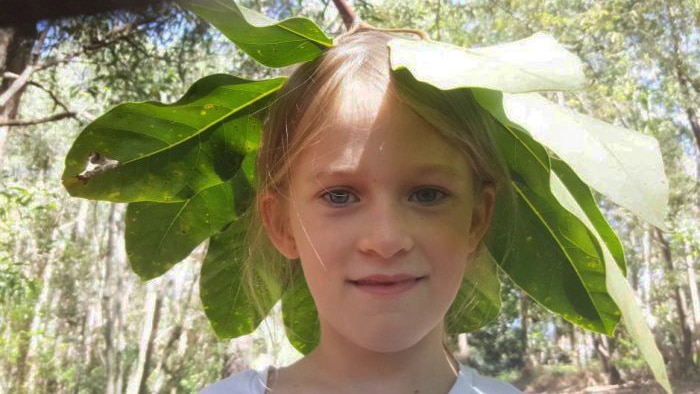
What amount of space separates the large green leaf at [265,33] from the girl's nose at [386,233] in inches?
11.0

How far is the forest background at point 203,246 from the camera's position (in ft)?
15.8

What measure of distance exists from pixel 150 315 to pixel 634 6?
30.6 ft

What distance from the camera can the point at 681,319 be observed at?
520 inches

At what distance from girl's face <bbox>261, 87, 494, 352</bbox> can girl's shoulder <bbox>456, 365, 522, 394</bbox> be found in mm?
184

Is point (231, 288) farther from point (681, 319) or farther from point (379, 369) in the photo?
point (681, 319)

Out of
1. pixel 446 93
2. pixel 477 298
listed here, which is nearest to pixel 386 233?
pixel 446 93

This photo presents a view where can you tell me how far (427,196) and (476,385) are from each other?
0.38m

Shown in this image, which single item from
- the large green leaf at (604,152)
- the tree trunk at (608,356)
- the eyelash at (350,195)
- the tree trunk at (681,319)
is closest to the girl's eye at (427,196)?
the eyelash at (350,195)

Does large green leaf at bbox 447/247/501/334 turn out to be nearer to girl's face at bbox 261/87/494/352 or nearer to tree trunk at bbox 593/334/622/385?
girl's face at bbox 261/87/494/352

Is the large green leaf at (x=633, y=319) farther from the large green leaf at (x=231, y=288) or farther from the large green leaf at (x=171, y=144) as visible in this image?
the large green leaf at (x=231, y=288)

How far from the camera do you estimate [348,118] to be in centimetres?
104

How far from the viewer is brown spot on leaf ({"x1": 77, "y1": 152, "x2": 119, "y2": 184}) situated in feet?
3.62

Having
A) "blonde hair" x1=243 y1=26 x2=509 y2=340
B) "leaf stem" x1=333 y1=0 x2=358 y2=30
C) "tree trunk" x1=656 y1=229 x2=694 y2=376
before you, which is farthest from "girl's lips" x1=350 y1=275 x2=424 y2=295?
"tree trunk" x1=656 y1=229 x2=694 y2=376

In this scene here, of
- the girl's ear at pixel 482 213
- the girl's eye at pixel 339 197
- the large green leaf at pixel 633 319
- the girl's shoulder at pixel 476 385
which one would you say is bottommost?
the girl's shoulder at pixel 476 385
